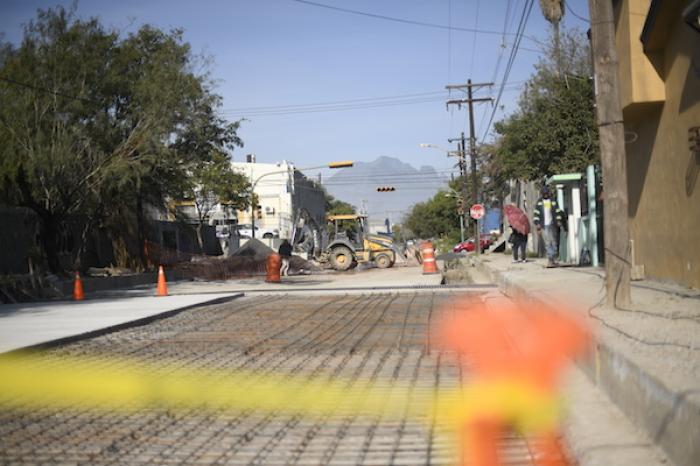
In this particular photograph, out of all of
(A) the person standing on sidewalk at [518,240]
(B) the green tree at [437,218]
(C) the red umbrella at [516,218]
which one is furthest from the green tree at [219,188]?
(B) the green tree at [437,218]

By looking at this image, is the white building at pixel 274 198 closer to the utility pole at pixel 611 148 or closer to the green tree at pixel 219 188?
the green tree at pixel 219 188

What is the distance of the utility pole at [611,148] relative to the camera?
817cm

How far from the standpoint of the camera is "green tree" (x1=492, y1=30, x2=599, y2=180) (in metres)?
29.5

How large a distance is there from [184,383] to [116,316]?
6.71m

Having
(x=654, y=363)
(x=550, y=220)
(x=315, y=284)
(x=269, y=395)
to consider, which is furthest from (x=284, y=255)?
(x=654, y=363)

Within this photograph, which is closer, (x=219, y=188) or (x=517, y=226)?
(x=517, y=226)

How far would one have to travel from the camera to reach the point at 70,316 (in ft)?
45.6

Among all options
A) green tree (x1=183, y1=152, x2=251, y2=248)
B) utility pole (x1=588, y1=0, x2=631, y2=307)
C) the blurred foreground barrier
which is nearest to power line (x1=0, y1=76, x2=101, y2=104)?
the blurred foreground barrier

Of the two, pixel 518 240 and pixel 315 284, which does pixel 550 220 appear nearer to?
pixel 518 240

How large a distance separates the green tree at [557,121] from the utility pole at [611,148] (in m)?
21.1

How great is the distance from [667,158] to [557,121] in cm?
1877

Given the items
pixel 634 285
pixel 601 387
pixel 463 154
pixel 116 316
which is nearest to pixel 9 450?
pixel 601 387

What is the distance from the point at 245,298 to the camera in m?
17.9

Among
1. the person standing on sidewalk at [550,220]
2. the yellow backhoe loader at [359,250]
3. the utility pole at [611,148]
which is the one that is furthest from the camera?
the yellow backhoe loader at [359,250]
